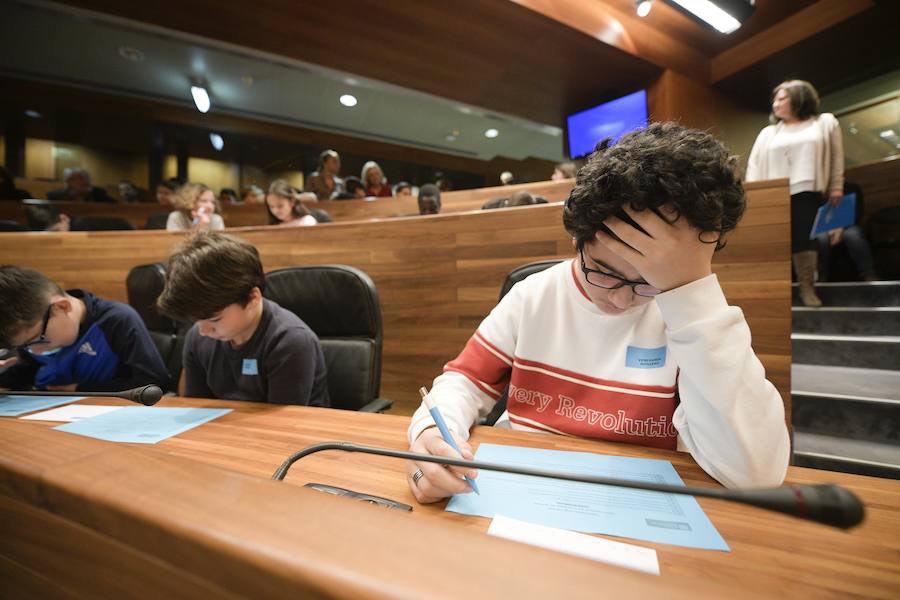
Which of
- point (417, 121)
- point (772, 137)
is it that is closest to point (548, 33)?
point (772, 137)

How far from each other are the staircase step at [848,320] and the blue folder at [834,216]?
47cm

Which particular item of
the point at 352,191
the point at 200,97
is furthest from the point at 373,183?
the point at 200,97

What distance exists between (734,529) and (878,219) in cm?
443

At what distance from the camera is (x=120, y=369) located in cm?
144

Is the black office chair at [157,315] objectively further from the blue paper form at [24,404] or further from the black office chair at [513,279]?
the black office chair at [513,279]

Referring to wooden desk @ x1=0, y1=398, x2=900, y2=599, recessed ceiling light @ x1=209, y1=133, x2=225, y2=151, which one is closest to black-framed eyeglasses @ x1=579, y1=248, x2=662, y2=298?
wooden desk @ x1=0, y1=398, x2=900, y2=599

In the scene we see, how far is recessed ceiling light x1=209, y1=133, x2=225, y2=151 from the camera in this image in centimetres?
665

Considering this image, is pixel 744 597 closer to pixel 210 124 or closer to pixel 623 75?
pixel 623 75

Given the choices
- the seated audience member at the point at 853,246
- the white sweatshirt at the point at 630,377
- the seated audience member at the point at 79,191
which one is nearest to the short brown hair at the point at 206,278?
the white sweatshirt at the point at 630,377

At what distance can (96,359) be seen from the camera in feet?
4.60

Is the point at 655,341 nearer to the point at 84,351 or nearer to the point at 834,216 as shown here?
the point at 84,351

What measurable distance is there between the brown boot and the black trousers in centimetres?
8

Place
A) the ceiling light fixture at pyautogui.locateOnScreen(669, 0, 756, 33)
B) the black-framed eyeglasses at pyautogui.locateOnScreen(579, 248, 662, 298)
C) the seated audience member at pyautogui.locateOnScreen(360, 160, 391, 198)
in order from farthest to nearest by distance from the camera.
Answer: the seated audience member at pyautogui.locateOnScreen(360, 160, 391, 198)
the ceiling light fixture at pyautogui.locateOnScreen(669, 0, 756, 33)
the black-framed eyeglasses at pyautogui.locateOnScreen(579, 248, 662, 298)

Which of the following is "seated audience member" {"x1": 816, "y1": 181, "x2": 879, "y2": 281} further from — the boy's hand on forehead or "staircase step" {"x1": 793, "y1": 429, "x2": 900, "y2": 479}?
the boy's hand on forehead
